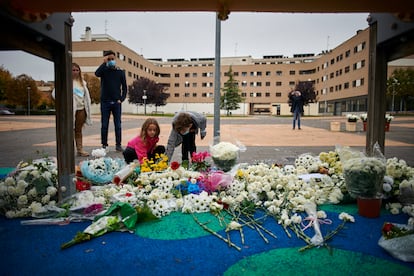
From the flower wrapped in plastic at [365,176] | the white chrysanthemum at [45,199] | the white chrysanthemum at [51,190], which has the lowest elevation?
→ the white chrysanthemum at [45,199]

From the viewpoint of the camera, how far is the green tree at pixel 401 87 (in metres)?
4.25

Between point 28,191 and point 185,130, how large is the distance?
7.69 ft

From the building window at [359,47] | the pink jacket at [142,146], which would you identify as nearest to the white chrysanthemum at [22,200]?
the pink jacket at [142,146]

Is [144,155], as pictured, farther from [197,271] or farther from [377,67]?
[377,67]

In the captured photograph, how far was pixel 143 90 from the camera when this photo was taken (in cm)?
4859

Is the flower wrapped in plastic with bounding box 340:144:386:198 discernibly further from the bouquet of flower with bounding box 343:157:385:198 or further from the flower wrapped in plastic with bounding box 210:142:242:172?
the flower wrapped in plastic with bounding box 210:142:242:172

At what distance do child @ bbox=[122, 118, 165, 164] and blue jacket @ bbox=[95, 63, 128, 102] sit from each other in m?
2.17

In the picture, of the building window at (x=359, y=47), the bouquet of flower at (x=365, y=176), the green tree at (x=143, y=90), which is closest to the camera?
the bouquet of flower at (x=365, y=176)

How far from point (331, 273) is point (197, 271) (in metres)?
0.80

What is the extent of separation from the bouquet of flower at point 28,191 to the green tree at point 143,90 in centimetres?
4695

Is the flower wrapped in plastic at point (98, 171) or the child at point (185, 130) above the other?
the child at point (185, 130)

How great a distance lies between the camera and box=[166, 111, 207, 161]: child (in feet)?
14.9

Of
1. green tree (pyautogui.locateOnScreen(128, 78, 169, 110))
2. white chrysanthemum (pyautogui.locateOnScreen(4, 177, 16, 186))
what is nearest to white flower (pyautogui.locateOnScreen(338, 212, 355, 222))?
white chrysanthemum (pyautogui.locateOnScreen(4, 177, 16, 186))

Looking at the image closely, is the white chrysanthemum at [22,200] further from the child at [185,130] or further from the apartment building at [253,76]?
the apartment building at [253,76]
